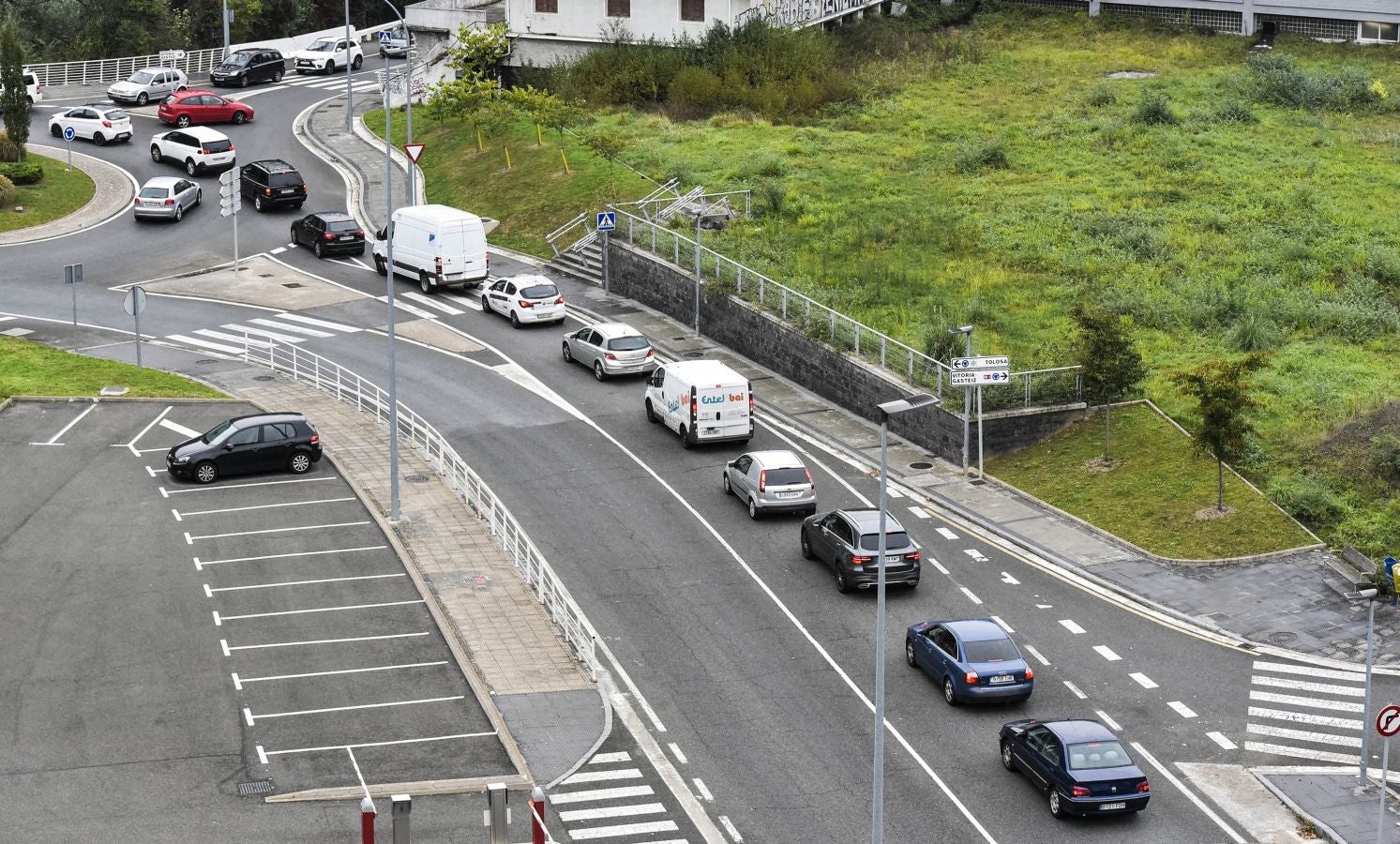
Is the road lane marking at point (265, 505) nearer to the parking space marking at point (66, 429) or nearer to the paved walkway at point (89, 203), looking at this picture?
the parking space marking at point (66, 429)

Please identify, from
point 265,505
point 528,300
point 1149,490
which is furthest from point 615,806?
point 528,300

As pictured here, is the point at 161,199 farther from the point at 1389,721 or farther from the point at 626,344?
the point at 1389,721

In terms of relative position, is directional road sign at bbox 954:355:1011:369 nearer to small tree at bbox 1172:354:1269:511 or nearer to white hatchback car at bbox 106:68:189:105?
small tree at bbox 1172:354:1269:511

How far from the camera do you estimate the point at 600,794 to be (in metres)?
30.1

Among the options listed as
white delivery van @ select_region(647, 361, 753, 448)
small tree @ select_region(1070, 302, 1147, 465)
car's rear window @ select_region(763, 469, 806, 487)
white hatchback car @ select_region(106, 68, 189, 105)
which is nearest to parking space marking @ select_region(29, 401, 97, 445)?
white delivery van @ select_region(647, 361, 753, 448)

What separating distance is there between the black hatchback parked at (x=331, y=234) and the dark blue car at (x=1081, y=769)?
132ft

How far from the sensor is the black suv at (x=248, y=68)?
288 feet

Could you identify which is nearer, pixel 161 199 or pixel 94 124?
pixel 161 199

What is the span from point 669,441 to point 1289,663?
17.8 m

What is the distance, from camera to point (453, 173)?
7081 cm

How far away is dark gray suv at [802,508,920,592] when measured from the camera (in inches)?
1480

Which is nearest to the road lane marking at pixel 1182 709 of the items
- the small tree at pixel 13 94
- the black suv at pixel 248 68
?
the small tree at pixel 13 94

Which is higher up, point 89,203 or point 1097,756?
point 89,203

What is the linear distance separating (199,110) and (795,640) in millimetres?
52611
